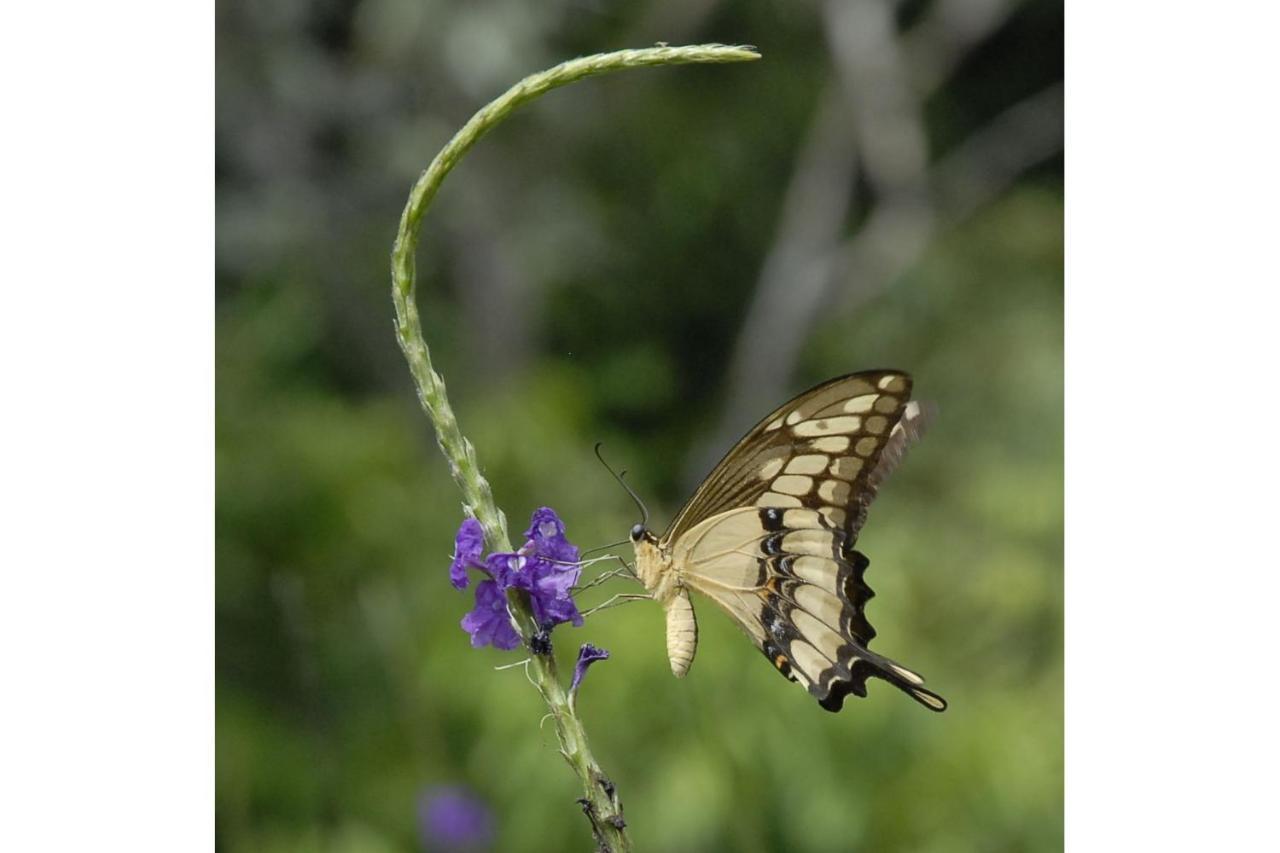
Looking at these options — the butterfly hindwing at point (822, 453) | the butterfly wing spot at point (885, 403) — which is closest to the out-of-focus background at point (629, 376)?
the butterfly hindwing at point (822, 453)

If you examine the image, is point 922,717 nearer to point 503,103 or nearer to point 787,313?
point 787,313

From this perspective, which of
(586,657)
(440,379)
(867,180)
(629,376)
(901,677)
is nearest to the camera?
(440,379)

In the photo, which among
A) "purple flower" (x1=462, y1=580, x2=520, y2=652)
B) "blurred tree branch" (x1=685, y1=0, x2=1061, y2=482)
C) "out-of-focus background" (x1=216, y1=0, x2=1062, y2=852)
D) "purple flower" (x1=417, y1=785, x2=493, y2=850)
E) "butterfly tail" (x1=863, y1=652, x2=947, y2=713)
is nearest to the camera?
"purple flower" (x1=462, y1=580, x2=520, y2=652)

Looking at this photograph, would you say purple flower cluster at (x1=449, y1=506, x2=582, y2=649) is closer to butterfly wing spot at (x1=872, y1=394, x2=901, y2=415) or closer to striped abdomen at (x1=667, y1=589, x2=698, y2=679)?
striped abdomen at (x1=667, y1=589, x2=698, y2=679)

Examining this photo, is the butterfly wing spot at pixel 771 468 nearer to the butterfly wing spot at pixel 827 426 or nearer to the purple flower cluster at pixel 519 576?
the butterfly wing spot at pixel 827 426

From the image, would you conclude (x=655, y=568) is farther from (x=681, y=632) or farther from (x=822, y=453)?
(x=822, y=453)

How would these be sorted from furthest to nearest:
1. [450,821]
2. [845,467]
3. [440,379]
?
[450,821]
[845,467]
[440,379]

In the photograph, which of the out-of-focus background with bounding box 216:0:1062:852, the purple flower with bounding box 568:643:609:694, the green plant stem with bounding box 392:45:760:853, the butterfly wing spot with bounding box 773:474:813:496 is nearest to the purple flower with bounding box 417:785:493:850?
the out-of-focus background with bounding box 216:0:1062:852

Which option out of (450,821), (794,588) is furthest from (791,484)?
(450,821)
